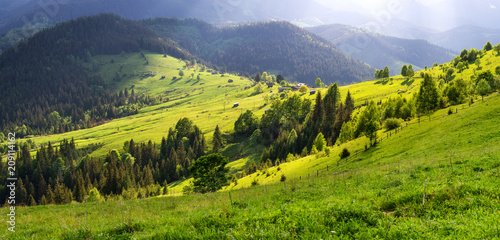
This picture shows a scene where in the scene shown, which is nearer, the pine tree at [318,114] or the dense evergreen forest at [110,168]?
the dense evergreen forest at [110,168]

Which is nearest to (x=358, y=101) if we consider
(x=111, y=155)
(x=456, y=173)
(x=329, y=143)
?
(x=329, y=143)

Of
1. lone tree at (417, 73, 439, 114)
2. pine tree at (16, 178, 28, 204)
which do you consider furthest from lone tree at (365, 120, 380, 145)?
pine tree at (16, 178, 28, 204)

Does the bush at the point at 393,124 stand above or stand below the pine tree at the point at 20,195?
above

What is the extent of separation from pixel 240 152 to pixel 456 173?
148m

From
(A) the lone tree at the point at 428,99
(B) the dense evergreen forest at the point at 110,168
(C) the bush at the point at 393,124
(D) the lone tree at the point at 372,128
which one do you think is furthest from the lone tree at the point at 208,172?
(A) the lone tree at the point at 428,99

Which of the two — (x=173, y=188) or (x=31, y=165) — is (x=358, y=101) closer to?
(x=173, y=188)

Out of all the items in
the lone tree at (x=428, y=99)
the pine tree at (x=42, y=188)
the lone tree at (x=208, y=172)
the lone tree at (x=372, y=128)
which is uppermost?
the lone tree at (x=428, y=99)

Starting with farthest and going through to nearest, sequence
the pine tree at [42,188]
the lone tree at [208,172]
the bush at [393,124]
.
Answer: the pine tree at [42,188] → the lone tree at [208,172] → the bush at [393,124]

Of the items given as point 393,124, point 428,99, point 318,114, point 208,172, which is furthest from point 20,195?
point 428,99

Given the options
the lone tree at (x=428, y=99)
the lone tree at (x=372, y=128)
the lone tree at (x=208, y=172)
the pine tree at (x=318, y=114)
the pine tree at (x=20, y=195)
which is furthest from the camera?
the pine tree at (x=318, y=114)

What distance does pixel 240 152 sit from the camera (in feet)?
530

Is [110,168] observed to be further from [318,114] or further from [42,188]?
[318,114]

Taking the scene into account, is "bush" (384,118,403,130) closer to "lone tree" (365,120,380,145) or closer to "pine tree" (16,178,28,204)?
"lone tree" (365,120,380,145)

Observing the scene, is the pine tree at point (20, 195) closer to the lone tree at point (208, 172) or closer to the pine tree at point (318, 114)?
the lone tree at point (208, 172)
